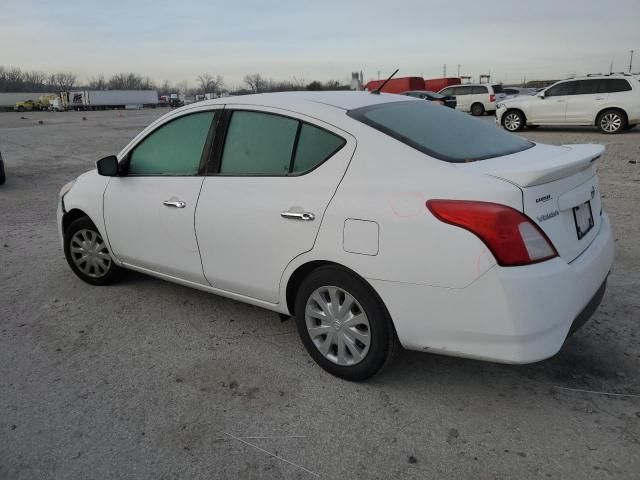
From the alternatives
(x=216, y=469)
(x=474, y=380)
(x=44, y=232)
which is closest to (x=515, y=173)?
(x=474, y=380)

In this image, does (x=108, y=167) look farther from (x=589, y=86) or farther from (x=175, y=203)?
(x=589, y=86)

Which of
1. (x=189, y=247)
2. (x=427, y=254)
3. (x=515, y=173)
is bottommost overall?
(x=189, y=247)

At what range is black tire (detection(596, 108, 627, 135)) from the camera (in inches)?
623

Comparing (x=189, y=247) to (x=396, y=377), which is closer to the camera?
(x=396, y=377)

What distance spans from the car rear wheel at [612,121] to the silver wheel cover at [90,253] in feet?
52.3

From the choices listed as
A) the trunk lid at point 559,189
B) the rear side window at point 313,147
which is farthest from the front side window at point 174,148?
the trunk lid at point 559,189

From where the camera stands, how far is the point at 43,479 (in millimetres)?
2389

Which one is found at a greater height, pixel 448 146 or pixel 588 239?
pixel 448 146

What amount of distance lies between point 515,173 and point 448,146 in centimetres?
52

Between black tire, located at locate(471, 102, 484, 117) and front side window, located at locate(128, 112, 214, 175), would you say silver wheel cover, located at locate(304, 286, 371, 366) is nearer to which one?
front side window, located at locate(128, 112, 214, 175)

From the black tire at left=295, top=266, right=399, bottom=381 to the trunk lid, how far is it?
824 millimetres

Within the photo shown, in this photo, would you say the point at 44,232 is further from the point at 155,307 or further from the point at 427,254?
the point at 427,254

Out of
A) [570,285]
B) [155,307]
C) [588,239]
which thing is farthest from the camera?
[155,307]

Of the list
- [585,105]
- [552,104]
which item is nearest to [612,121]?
[585,105]
